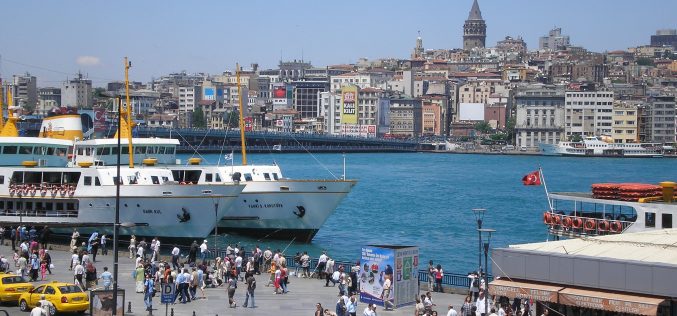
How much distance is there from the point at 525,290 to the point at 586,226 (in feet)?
31.1

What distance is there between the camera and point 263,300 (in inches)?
944

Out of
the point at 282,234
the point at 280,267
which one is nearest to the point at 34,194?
the point at 282,234

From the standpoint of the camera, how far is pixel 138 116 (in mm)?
193625

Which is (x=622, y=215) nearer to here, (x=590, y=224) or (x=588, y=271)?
(x=590, y=224)

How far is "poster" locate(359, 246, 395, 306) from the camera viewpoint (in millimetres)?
22281

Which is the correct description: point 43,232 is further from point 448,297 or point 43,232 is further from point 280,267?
point 448,297

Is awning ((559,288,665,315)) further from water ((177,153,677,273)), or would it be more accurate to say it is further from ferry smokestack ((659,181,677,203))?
water ((177,153,677,273))

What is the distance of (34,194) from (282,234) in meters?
8.92

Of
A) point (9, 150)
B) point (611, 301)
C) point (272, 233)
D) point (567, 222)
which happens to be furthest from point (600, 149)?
point (611, 301)

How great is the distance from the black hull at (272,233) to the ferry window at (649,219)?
17.8 m

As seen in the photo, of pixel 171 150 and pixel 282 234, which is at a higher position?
pixel 171 150

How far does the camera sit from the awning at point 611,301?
1717 cm

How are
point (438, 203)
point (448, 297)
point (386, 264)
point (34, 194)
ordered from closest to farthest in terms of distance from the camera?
1. point (386, 264)
2. point (448, 297)
3. point (34, 194)
4. point (438, 203)

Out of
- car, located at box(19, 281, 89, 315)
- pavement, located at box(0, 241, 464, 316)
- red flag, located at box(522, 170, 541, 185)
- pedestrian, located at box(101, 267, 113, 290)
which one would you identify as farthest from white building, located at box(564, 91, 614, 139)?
car, located at box(19, 281, 89, 315)
